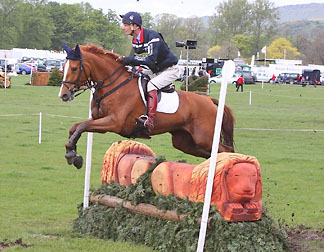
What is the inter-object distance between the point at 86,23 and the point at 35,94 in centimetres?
3839

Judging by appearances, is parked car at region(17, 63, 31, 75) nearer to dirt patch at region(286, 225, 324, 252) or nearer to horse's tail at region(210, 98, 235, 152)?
horse's tail at region(210, 98, 235, 152)

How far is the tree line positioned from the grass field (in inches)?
859

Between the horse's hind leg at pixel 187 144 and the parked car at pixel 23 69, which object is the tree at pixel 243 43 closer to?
the parked car at pixel 23 69

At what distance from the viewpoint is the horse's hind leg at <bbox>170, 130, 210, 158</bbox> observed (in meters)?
8.43

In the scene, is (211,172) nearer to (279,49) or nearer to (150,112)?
(150,112)

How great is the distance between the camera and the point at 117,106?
7.62 m

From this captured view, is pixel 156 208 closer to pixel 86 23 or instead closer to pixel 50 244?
pixel 50 244

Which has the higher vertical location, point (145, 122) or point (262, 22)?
point (262, 22)

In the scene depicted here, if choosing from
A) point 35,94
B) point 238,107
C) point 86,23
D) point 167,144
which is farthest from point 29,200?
point 86,23

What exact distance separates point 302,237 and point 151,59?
3.01 metres

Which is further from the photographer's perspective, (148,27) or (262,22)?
(262,22)

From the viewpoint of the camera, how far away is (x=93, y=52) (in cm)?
802

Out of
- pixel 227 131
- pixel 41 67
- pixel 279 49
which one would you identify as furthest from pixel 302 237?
pixel 279 49

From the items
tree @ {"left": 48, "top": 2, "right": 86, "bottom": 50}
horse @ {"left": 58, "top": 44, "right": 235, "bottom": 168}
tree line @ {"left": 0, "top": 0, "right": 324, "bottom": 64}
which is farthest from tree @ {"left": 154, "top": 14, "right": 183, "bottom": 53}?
horse @ {"left": 58, "top": 44, "right": 235, "bottom": 168}
